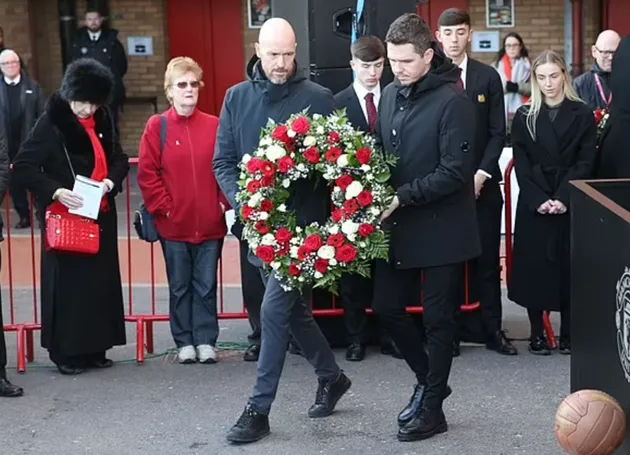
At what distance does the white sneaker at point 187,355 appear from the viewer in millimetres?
7453

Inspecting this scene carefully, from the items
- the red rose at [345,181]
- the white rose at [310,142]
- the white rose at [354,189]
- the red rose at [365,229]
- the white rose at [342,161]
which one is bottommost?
the red rose at [365,229]

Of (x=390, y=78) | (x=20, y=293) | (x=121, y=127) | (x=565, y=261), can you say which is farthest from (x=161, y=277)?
(x=121, y=127)

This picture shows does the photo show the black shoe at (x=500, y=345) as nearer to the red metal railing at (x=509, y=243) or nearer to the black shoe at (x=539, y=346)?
the black shoe at (x=539, y=346)

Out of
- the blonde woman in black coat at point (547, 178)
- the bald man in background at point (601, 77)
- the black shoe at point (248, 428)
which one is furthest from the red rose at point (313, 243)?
the bald man in background at point (601, 77)

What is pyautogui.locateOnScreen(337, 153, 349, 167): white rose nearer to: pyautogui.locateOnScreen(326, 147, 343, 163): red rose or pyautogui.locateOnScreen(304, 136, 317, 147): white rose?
pyautogui.locateOnScreen(326, 147, 343, 163): red rose

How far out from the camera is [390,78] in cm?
782

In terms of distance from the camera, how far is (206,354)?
7430 millimetres

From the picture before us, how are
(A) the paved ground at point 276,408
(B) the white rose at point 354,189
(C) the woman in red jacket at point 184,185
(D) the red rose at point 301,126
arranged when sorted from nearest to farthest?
1. (B) the white rose at point 354,189
2. (D) the red rose at point 301,126
3. (A) the paved ground at point 276,408
4. (C) the woman in red jacket at point 184,185

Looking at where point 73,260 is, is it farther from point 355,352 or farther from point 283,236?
point 283,236

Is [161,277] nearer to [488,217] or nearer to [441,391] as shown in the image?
[488,217]

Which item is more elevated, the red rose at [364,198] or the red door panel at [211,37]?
the red door panel at [211,37]

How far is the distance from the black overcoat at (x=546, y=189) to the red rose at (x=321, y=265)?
2049mm

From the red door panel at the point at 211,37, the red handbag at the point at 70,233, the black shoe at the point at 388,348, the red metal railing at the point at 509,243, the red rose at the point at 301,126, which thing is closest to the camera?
the red rose at the point at 301,126

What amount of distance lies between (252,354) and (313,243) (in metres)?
2.01
